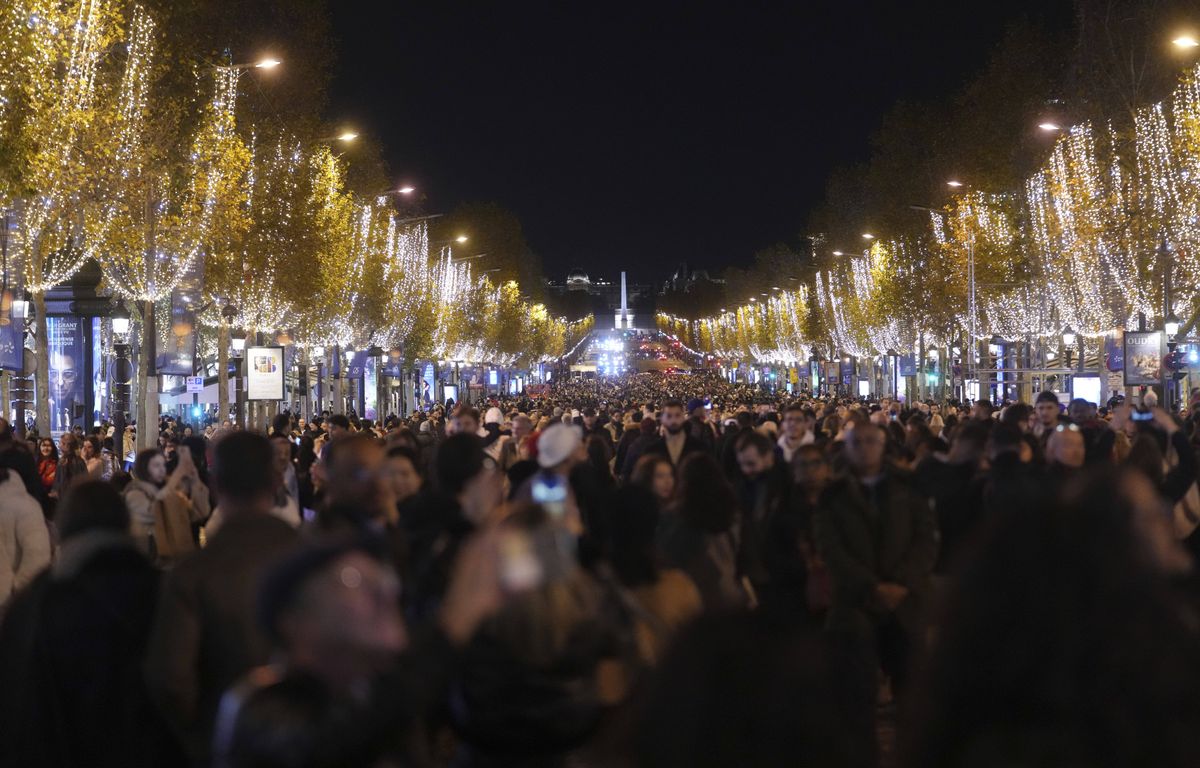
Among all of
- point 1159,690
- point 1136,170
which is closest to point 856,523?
point 1159,690

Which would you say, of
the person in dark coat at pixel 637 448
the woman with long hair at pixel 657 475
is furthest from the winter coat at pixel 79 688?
the person in dark coat at pixel 637 448

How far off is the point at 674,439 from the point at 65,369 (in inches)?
1341

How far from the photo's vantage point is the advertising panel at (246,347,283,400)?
3262cm

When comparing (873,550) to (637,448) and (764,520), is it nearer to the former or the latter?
(764,520)

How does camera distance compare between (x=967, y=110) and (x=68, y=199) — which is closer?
(x=68, y=199)

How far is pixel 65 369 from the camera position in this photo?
1789 inches

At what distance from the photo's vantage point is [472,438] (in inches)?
289

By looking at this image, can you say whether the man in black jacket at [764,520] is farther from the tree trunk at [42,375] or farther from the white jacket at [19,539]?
the tree trunk at [42,375]

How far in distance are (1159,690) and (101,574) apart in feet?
12.7

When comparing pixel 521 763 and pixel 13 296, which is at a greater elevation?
pixel 13 296

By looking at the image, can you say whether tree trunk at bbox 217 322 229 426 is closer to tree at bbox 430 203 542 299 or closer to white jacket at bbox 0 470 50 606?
white jacket at bbox 0 470 50 606

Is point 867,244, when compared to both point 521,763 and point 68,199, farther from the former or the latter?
point 521,763

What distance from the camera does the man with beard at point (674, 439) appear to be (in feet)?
46.5

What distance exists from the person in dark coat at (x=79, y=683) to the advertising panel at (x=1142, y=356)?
29.5m
